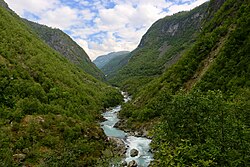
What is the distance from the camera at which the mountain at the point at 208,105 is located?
20.7 metres

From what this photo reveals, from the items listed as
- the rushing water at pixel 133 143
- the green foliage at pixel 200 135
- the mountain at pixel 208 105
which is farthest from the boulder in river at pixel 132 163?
the green foliage at pixel 200 135

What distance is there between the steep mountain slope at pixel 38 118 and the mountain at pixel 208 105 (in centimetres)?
1433

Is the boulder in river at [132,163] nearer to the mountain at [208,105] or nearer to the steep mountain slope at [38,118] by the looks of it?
the steep mountain slope at [38,118]

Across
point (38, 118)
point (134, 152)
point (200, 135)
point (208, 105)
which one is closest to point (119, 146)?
point (134, 152)

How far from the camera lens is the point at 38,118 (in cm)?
5888

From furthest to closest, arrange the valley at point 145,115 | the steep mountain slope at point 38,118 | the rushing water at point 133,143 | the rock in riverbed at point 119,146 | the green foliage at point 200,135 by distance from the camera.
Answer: the rock in riverbed at point 119,146
the rushing water at point 133,143
the steep mountain slope at point 38,118
the valley at point 145,115
the green foliage at point 200,135

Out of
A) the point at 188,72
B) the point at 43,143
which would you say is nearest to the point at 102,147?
the point at 43,143

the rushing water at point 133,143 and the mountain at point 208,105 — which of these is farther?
the rushing water at point 133,143

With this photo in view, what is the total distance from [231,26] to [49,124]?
2159 inches

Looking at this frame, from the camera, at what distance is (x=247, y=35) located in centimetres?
6562

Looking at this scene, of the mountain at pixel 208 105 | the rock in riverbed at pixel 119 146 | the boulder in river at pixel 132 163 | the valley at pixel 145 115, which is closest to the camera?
the mountain at pixel 208 105

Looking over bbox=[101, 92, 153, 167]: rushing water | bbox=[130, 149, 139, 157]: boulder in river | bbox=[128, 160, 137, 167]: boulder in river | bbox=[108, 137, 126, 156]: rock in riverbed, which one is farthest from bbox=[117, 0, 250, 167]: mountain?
bbox=[108, 137, 126, 156]: rock in riverbed

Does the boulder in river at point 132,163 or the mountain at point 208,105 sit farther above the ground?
the mountain at point 208,105

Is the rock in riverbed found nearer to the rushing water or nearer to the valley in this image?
the valley
